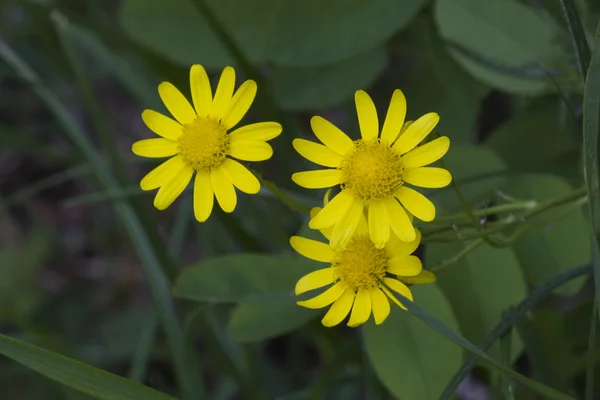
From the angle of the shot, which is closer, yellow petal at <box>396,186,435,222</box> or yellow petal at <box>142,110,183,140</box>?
yellow petal at <box>396,186,435,222</box>

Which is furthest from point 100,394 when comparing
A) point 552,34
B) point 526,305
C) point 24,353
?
point 552,34

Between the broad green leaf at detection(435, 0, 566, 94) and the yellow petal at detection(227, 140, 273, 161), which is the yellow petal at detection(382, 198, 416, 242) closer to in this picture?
the yellow petal at detection(227, 140, 273, 161)

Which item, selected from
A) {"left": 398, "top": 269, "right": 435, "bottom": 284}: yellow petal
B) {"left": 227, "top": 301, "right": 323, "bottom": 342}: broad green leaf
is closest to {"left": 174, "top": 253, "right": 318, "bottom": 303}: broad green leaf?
{"left": 227, "top": 301, "right": 323, "bottom": 342}: broad green leaf

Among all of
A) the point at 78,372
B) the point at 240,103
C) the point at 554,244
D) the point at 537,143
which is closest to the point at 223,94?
the point at 240,103

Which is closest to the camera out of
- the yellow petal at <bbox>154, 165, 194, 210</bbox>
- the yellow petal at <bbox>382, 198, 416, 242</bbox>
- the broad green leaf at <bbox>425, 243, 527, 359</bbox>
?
the yellow petal at <bbox>382, 198, 416, 242</bbox>

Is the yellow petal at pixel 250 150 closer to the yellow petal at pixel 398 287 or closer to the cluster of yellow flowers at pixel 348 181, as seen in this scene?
the cluster of yellow flowers at pixel 348 181

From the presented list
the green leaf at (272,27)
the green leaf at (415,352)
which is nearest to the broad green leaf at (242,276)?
the green leaf at (415,352)

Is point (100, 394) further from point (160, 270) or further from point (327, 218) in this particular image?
point (160, 270)

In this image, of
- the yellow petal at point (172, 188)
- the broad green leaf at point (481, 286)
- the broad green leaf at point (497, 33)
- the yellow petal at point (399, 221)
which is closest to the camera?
the yellow petal at point (399, 221)
